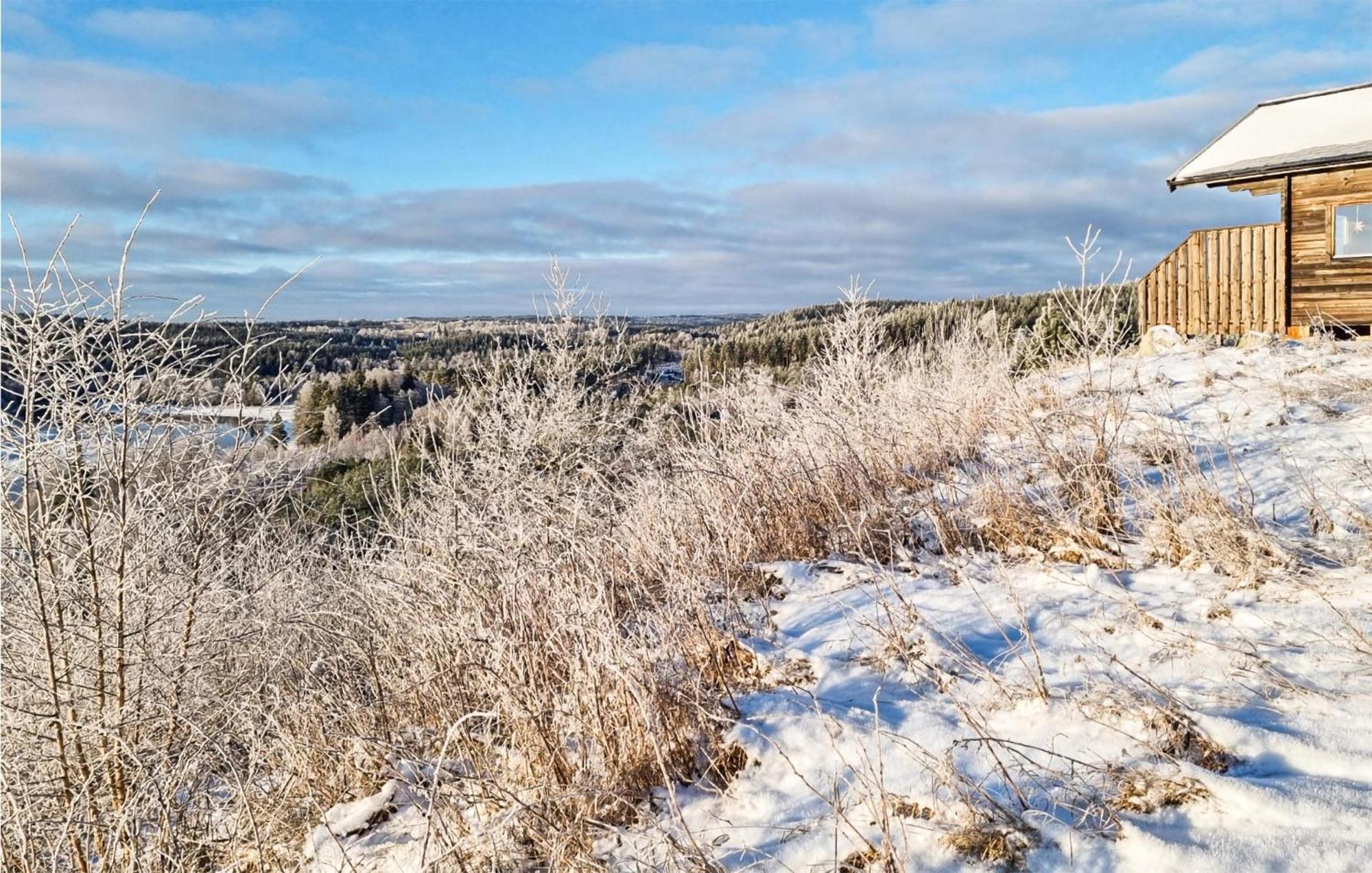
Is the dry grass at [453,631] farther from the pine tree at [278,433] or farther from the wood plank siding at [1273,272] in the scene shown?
the wood plank siding at [1273,272]

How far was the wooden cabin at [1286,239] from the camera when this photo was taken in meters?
11.5

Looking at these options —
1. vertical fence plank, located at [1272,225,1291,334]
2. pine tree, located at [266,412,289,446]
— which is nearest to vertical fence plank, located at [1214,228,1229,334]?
vertical fence plank, located at [1272,225,1291,334]

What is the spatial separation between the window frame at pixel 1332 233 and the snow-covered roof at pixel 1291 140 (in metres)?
0.76

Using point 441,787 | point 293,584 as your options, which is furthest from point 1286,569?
point 293,584

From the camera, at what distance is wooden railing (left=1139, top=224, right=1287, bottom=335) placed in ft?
40.0

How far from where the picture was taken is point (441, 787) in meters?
2.29

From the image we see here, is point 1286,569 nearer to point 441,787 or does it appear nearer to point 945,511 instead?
point 945,511

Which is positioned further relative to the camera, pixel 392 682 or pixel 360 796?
pixel 392 682

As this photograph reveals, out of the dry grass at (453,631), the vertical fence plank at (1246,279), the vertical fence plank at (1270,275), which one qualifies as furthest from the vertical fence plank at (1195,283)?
the dry grass at (453,631)

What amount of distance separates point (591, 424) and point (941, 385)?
444 centimetres

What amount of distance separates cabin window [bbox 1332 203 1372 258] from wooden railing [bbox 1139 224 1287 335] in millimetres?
683

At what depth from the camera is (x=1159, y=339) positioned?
12.5 meters

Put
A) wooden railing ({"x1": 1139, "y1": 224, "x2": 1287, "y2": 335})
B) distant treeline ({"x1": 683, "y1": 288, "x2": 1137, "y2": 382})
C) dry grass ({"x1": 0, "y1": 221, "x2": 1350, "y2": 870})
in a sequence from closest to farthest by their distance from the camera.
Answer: dry grass ({"x1": 0, "y1": 221, "x2": 1350, "y2": 870}) < distant treeline ({"x1": 683, "y1": 288, "x2": 1137, "y2": 382}) < wooden railing ({"x1": 1139, "y1": 224, "x2": 1287, "y2": 335})

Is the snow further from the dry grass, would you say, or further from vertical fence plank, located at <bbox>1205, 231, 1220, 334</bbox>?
vertical fence plank, located at <bbox>1205, 231, 1220, 334</bbox>
